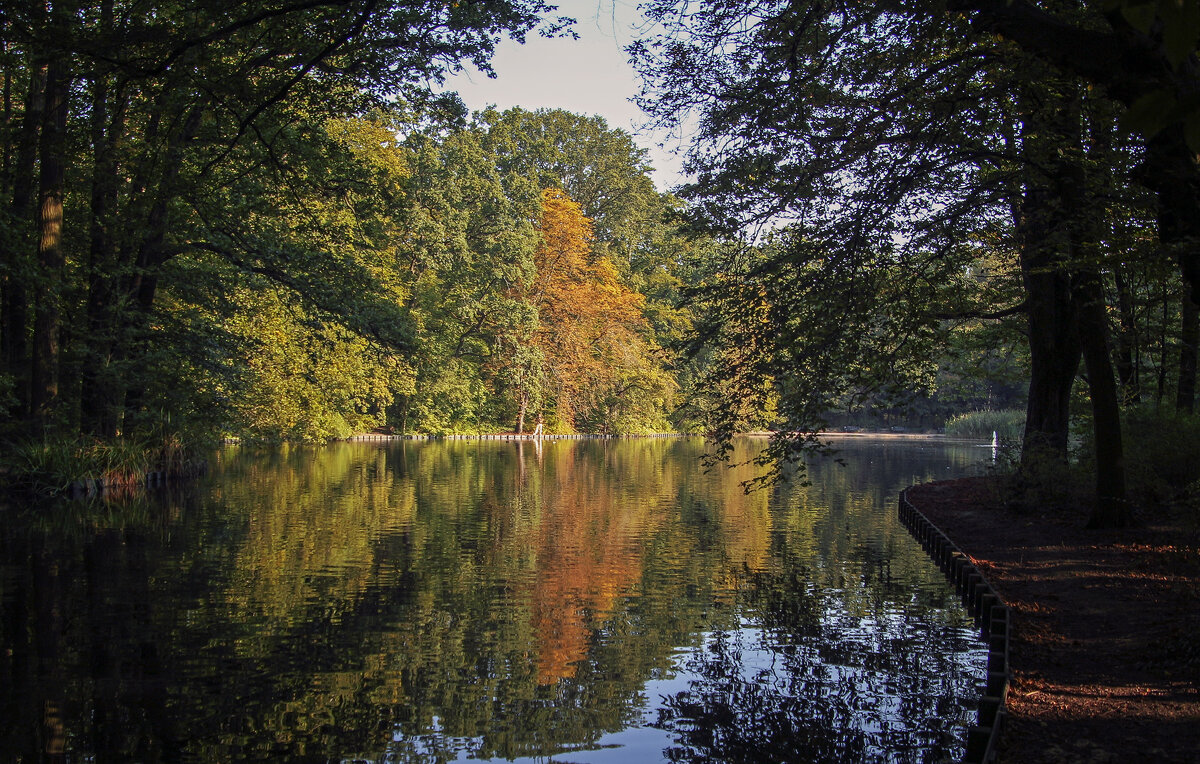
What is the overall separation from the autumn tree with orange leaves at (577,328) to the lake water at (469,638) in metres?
35.4

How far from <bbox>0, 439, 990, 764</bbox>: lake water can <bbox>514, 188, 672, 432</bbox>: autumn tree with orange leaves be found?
3544cm

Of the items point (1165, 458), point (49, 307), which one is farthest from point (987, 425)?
point (49, 307)

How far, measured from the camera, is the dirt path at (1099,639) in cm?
596

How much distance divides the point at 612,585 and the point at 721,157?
6.18 metres

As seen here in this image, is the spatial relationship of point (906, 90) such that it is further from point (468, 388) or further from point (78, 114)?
point (468, 388)

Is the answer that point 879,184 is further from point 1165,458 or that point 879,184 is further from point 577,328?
point 577,328

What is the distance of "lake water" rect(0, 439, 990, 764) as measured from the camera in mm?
7191

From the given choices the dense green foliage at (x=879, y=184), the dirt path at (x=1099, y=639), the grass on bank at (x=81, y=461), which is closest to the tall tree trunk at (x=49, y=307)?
the grass on bank at (x=81, y=461)

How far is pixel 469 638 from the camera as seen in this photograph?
32.6 feet

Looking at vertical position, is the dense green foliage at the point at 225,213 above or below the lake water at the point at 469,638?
above

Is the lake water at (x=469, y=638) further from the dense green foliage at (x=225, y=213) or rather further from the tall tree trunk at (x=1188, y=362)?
the tall tree trunk at (x=1188, y=362)

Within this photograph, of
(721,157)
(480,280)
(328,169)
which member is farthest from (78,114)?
(480,280)

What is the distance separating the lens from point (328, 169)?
61.5 feet

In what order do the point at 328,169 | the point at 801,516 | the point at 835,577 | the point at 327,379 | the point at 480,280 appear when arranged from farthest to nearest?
the point at 480,280 < the point at 327,379 < the point at 801,516 < the point at 328,169 < the point at 835,577
